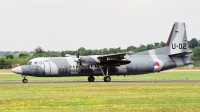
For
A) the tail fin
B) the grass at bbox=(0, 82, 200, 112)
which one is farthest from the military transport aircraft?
the grass at bbox=(0, 82, 200, 112)

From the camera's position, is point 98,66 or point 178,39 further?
point 178,39

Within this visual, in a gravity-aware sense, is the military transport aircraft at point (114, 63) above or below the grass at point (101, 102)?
above

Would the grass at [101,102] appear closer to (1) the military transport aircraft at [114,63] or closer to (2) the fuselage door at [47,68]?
(2) the fuselage door at [47,68]

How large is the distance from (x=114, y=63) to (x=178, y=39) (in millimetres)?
8086

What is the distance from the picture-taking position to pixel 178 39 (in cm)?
5075

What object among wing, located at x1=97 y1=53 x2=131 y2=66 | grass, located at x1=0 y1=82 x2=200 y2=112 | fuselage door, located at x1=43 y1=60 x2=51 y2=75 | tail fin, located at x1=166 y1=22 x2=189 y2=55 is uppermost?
tail fin, located at x1=166 y1=22 x2=189 y2=55

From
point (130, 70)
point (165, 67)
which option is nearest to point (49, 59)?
point (130, 70)

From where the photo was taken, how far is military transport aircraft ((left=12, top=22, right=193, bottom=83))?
45.0 metres

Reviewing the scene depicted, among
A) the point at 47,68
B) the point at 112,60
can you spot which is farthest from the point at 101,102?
the point at 112,60

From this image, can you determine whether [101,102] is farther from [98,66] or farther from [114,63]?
[114,63]

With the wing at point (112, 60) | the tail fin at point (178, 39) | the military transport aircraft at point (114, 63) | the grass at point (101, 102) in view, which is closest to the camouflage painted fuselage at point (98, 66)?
the military transport aircraft at point (114, 63)

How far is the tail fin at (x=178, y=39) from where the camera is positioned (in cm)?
5034

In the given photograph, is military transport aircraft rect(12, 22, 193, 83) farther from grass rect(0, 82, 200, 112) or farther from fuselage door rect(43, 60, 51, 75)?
grass rect(0, 82, 200, 112)

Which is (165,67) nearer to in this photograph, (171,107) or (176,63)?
(176,63)
